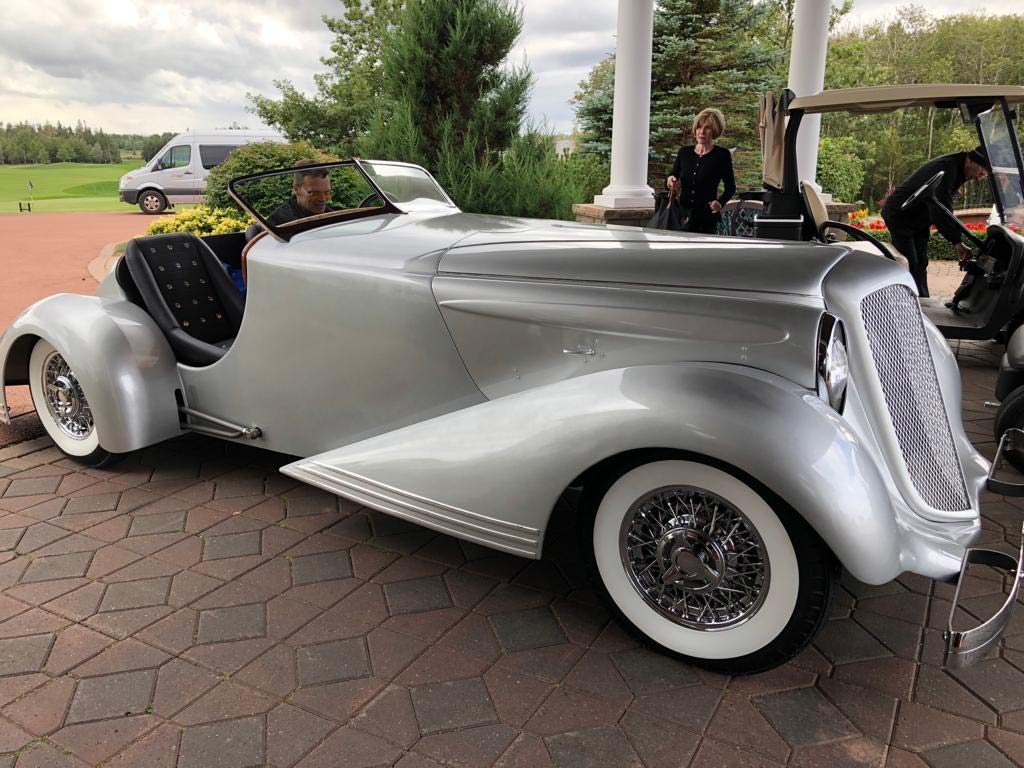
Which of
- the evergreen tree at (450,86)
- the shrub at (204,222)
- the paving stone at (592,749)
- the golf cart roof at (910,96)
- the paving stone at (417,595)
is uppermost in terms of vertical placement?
the evergreen tree at (450,86)

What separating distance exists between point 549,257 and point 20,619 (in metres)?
2.22

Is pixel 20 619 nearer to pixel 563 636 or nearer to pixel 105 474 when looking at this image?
pixel 105 474

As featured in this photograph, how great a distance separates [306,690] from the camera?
216 centimetres

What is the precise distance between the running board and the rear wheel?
11.7 feet

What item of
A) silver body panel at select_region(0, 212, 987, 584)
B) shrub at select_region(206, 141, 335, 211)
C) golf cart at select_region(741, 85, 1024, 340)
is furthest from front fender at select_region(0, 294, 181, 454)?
shrub at select_region(206, 141, 335, 211)

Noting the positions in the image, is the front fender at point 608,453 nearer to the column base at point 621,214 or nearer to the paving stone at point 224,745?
the paving stone at point 224,745

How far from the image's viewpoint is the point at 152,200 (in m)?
19.3

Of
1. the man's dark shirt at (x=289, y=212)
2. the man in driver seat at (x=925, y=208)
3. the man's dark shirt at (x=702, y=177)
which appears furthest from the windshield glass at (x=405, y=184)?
the man in driver seat at (x=925, y=208)

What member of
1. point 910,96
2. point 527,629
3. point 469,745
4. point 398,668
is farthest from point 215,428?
point 910,96

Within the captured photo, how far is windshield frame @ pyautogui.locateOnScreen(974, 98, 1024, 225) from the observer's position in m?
4.78

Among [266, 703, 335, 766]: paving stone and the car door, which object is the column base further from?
the car door

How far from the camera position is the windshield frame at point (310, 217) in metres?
Answer: 3.27

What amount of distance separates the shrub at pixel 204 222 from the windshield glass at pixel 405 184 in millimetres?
5458

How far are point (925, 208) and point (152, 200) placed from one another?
18837mm
